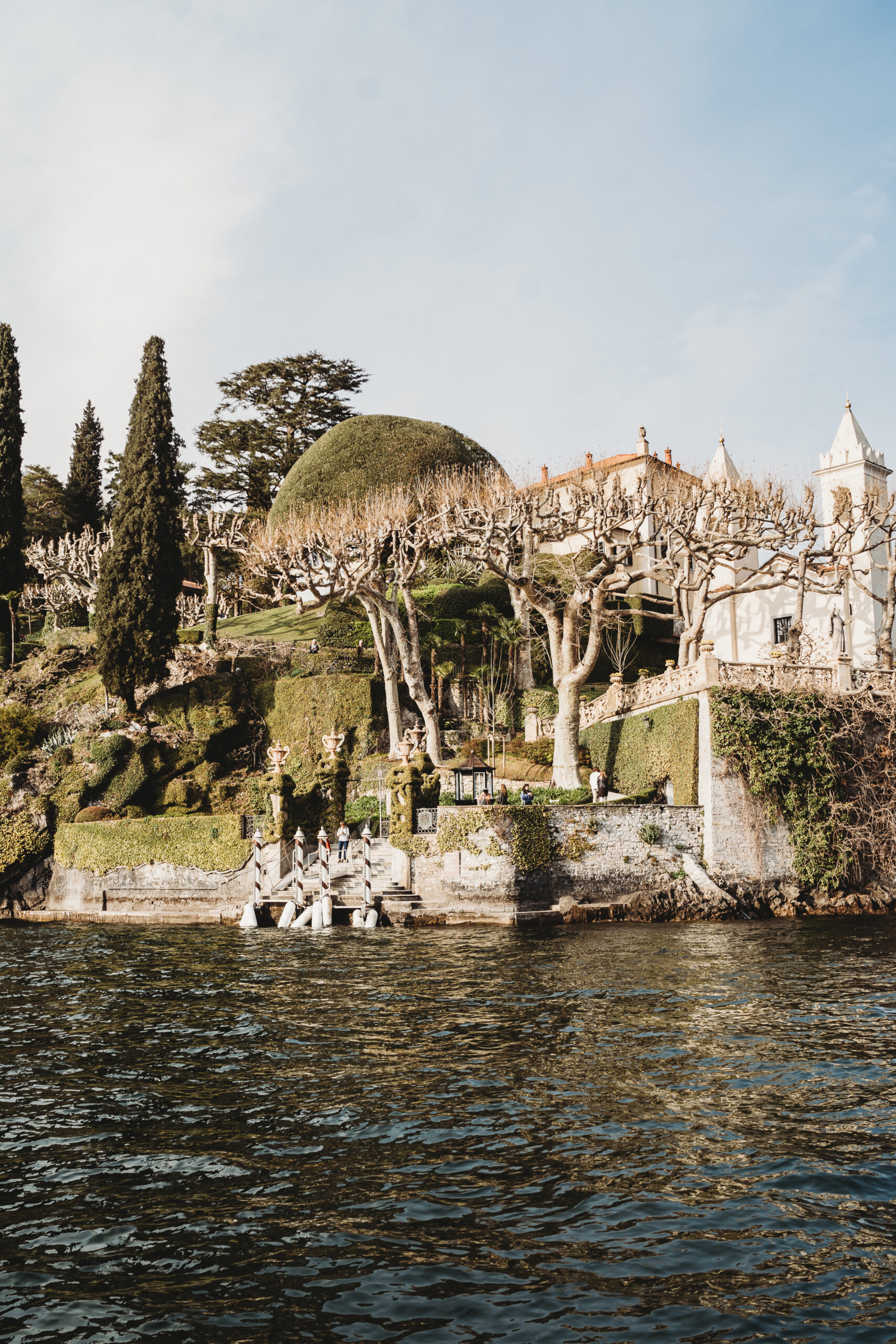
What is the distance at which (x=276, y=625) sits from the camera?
44.4m

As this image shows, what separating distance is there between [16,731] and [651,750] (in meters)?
20.3

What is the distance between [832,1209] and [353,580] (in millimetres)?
26440

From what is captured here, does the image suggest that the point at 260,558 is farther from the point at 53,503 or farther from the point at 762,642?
the point at 53,503

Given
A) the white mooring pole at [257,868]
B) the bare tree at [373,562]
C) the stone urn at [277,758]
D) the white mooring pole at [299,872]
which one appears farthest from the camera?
the bare tree at [373,562]

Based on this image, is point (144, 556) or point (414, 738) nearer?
point (414, 738)

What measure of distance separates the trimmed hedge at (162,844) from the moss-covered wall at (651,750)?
11.3 metres

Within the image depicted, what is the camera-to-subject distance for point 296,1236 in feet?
22.2

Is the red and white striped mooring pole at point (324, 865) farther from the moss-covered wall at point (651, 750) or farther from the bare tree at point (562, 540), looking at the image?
the moss-covered wall at point (651, 750)

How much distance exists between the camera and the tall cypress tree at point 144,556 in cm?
3512

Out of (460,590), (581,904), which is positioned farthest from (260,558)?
(581,904)

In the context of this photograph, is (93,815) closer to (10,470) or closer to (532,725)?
(532,725)

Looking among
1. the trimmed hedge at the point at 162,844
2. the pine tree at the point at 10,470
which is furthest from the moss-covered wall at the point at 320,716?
the pine tree at the point at 10,470

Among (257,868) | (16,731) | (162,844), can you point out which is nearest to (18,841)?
(162,844)

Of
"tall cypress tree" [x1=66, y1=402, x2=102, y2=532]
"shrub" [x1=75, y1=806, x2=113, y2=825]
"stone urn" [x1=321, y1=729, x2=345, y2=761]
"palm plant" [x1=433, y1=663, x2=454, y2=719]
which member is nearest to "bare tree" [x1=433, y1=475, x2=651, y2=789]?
"stone urn" [x1=321, y1=729, x2=345, y2=761]
